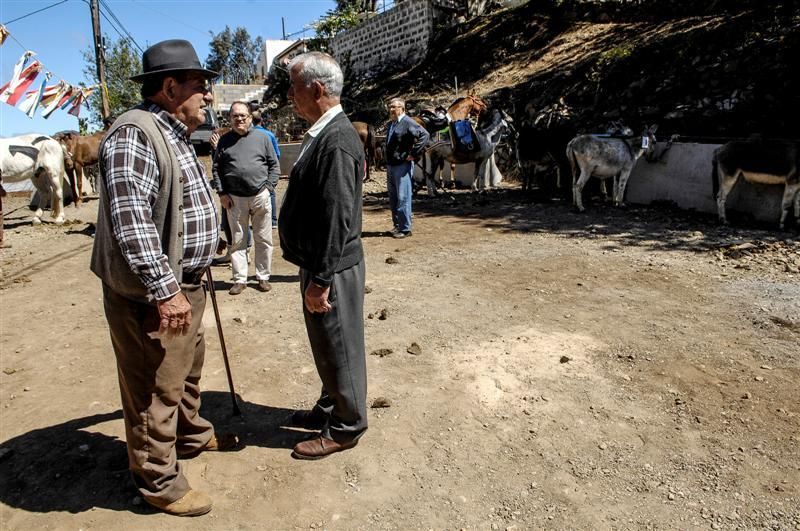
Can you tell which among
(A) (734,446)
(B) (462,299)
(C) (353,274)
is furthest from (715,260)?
(C) (353,274)

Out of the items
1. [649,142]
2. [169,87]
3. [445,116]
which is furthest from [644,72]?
[169,87]

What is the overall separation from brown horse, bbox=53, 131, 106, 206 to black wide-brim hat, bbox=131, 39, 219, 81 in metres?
11.5

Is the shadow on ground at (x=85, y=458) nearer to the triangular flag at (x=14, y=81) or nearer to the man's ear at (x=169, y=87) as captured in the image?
the man's ear at (x=169, y=87)

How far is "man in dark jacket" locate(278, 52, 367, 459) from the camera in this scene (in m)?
2.65

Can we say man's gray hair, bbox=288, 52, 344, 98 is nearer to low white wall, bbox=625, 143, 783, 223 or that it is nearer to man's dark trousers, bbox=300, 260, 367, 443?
man's dark trousers, bbox=300, 260, 367, 443

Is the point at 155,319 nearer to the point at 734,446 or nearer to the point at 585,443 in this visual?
the point at 585,443

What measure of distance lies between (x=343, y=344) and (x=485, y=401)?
4.29 feet

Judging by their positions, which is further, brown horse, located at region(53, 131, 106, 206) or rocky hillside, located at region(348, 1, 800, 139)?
brown horse, located at region(53, 131, 106, 206)

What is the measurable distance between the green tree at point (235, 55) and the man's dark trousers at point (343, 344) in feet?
231

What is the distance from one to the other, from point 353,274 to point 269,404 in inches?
56.8

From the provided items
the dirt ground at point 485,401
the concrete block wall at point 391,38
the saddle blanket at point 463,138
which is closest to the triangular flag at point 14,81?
the dirt ground at point 485,401

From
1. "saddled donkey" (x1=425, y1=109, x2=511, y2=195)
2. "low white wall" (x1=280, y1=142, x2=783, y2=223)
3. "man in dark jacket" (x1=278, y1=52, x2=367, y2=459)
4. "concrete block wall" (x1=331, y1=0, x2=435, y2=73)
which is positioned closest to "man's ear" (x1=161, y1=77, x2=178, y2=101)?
"man in dark jacket" (x1=278, y1=52, x2=367, y2=459)

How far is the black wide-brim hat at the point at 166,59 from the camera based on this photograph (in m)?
2.49

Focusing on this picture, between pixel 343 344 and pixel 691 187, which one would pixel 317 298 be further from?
pixel 691 187
